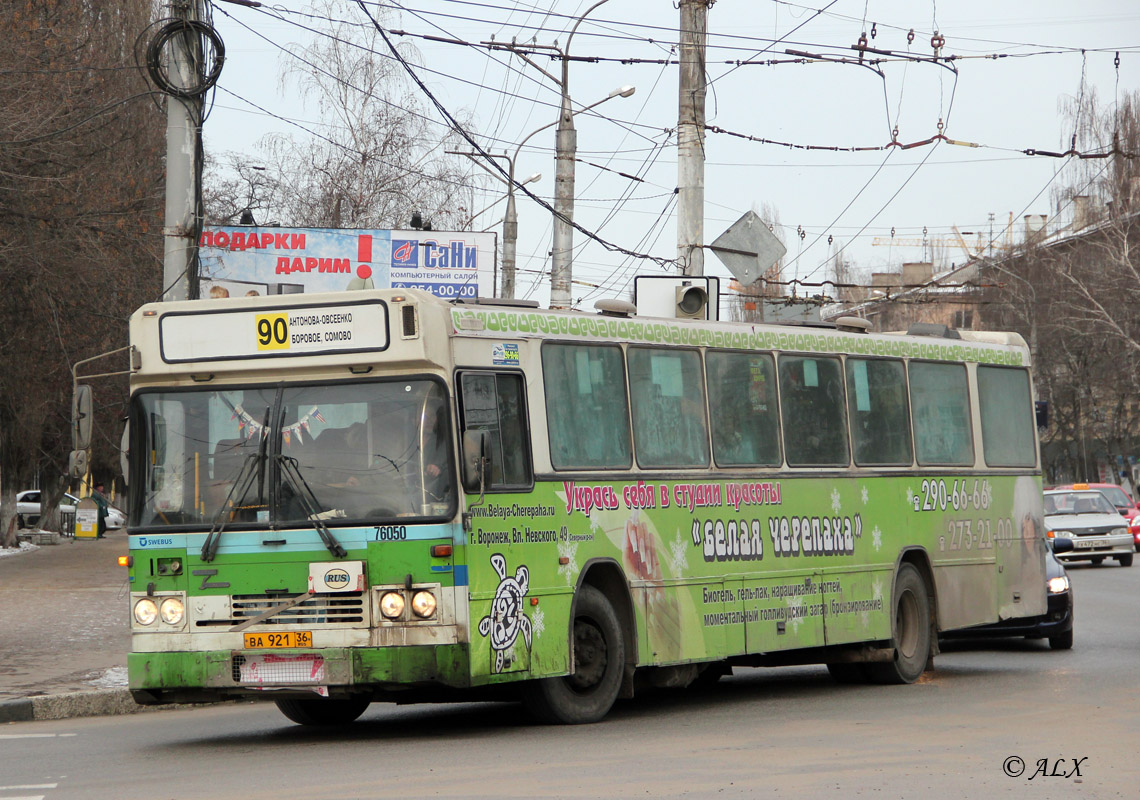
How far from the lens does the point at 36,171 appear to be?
21000mm

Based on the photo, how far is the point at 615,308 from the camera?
39.2 ft

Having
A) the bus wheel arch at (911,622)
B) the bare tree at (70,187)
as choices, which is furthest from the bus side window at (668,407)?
the bare tree at (70,187)

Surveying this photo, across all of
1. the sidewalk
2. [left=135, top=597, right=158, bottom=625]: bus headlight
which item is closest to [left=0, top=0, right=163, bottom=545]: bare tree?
the sidewalk

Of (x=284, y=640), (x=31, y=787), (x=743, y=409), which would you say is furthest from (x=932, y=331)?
(x=31, y=787)

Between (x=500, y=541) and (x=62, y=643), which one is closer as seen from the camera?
(x=500, y=541)

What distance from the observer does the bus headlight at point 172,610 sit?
10328mm

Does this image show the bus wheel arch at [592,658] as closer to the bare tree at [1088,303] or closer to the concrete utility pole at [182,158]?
the concrete utility pole at [182,158]

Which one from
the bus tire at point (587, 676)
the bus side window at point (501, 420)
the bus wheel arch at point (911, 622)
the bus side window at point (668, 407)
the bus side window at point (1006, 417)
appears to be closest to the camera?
the bus side window at point (501, 420)

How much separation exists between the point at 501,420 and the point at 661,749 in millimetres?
2418

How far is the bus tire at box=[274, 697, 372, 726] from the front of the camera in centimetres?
1145

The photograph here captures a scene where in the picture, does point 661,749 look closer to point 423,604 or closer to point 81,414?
point 423,604

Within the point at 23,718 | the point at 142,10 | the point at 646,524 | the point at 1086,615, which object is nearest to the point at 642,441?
the point at 646,524

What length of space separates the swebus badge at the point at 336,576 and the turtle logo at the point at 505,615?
2.67 ft

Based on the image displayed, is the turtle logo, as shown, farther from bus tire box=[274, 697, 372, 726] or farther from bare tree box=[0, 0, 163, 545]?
bare tree box=[0, 0, 163, 545]
